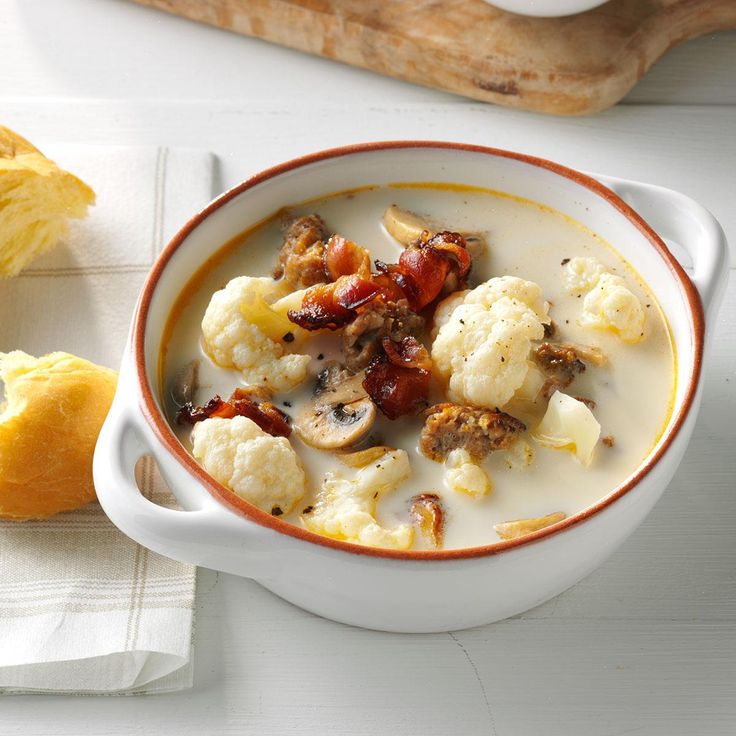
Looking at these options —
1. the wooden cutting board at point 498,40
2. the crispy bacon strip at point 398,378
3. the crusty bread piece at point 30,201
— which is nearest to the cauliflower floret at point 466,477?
the crispy bacon strip at point 398,378

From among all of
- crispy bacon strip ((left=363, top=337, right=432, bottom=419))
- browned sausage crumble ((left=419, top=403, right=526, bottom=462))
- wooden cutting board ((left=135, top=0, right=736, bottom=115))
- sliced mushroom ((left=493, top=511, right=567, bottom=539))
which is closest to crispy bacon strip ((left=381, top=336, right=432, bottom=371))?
crispy bacon strip ((left=363, top=337, right=432, bottom=419))

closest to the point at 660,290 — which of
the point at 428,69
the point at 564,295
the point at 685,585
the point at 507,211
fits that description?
the point at 564,295

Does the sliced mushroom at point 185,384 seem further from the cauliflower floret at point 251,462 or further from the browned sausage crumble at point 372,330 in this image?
the browned sausage crumble at point 372,330

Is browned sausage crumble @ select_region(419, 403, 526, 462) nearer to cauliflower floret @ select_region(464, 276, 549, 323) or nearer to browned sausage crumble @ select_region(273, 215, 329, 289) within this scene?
cauliflower floret @ select_region(464, 276, 549, 323)

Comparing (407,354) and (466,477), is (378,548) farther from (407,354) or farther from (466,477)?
(407,354)

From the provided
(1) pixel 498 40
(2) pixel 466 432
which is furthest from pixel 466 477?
(1) pixel 498 40

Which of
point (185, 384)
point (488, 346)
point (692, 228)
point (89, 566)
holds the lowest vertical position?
point (89, 566)

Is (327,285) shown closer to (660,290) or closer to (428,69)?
(660,290)
